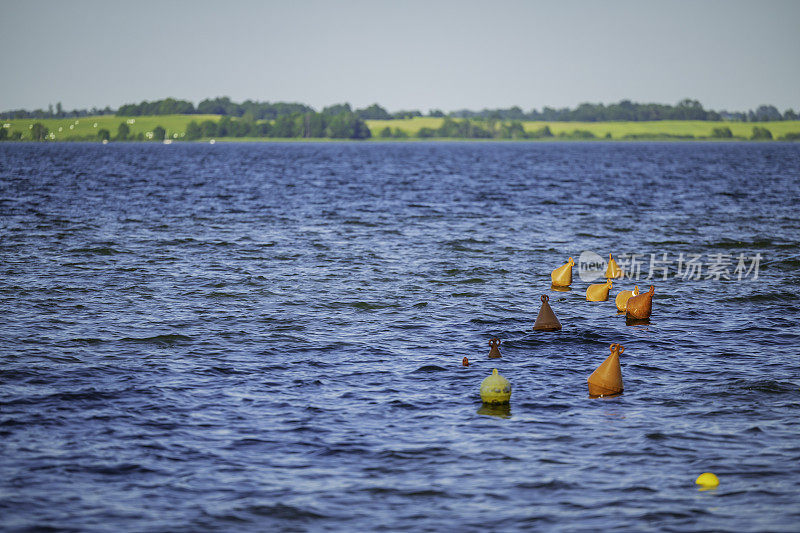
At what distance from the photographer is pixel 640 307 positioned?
19781 millimetres

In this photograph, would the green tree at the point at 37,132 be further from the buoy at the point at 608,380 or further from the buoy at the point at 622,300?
the buoy at the point at 608,380

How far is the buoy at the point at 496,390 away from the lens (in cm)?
1334

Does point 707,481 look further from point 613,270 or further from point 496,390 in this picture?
point 613,270

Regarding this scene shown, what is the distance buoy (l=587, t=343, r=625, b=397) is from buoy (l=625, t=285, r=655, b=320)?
6.06 meters

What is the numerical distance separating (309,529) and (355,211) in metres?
39.5

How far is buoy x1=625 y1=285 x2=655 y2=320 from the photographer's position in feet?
64.9

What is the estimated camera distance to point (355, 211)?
158 ft

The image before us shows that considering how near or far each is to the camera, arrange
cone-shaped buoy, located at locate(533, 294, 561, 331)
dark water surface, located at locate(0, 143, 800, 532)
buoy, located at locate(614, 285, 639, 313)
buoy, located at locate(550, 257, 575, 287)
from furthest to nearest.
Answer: buoy, located at locate(550, 257, 575, 287)
buoy, located at locate(614, 285, 639, 313)
cone-shaped buoy, located at locate(533, 294, 561, 331)
dark water surface, located at locate(0, 143, 800, 532)

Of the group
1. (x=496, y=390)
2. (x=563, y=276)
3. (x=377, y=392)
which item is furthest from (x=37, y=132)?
(x=496, y=390)

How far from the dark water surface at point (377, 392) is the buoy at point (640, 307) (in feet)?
2.47

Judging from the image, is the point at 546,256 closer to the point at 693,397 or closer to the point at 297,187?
the point at 693,397

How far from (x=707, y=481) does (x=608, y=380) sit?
12.3ft

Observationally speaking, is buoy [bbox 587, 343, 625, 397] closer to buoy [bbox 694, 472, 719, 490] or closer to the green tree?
buoy [bbox 694, 472, 719, 490]

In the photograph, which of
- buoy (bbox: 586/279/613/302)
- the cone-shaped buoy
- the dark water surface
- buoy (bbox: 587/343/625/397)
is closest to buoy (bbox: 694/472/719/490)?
the dark water surface
